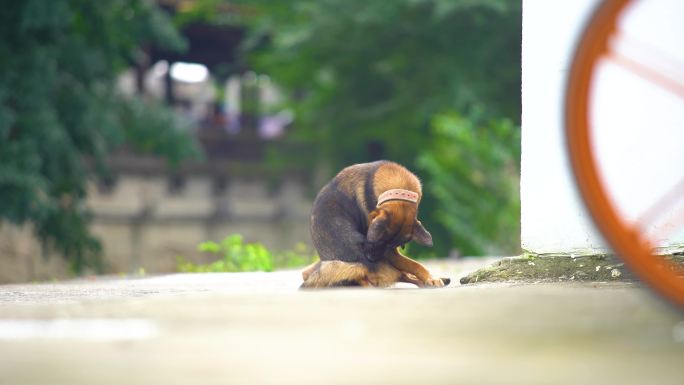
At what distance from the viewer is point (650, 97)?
353 cm

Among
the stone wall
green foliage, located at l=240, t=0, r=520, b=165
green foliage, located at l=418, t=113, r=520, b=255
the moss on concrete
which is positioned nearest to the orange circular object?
the moss on concrete

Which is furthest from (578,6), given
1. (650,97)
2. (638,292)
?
(638,292)

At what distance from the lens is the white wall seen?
3.47 meters

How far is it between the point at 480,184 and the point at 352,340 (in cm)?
958

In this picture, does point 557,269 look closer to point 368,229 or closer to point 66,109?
point 368,229

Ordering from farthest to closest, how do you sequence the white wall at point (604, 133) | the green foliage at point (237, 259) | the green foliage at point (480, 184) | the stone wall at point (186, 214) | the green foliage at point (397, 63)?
1. the stone wall at point (186, 214)
2. the green foliage at point (397, 63)
3. the green foliage at point (480, 184)
4. the green foliage at point (237, 259)
5. the white wall at point (604, 133)

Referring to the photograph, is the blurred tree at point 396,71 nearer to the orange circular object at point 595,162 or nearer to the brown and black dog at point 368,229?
the brown and black dog at point 368,229

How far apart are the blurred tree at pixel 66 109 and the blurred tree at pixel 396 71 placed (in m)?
3.25

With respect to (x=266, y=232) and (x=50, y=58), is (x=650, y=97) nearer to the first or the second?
(x=50, y=58)

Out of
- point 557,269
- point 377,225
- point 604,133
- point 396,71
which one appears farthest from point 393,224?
point 396,71

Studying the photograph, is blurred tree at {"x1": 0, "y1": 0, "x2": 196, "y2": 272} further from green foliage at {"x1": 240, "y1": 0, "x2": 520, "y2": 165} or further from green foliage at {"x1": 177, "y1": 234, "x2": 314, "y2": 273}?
green foliage at {"x1": 240, "y1": 0, "x2": 520, "y2": 165}

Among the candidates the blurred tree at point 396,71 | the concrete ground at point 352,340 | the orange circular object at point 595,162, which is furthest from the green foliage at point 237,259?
the blurred tree at point 396,71

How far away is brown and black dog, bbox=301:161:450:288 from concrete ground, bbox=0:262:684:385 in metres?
0.94

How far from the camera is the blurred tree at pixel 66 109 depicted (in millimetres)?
9906
